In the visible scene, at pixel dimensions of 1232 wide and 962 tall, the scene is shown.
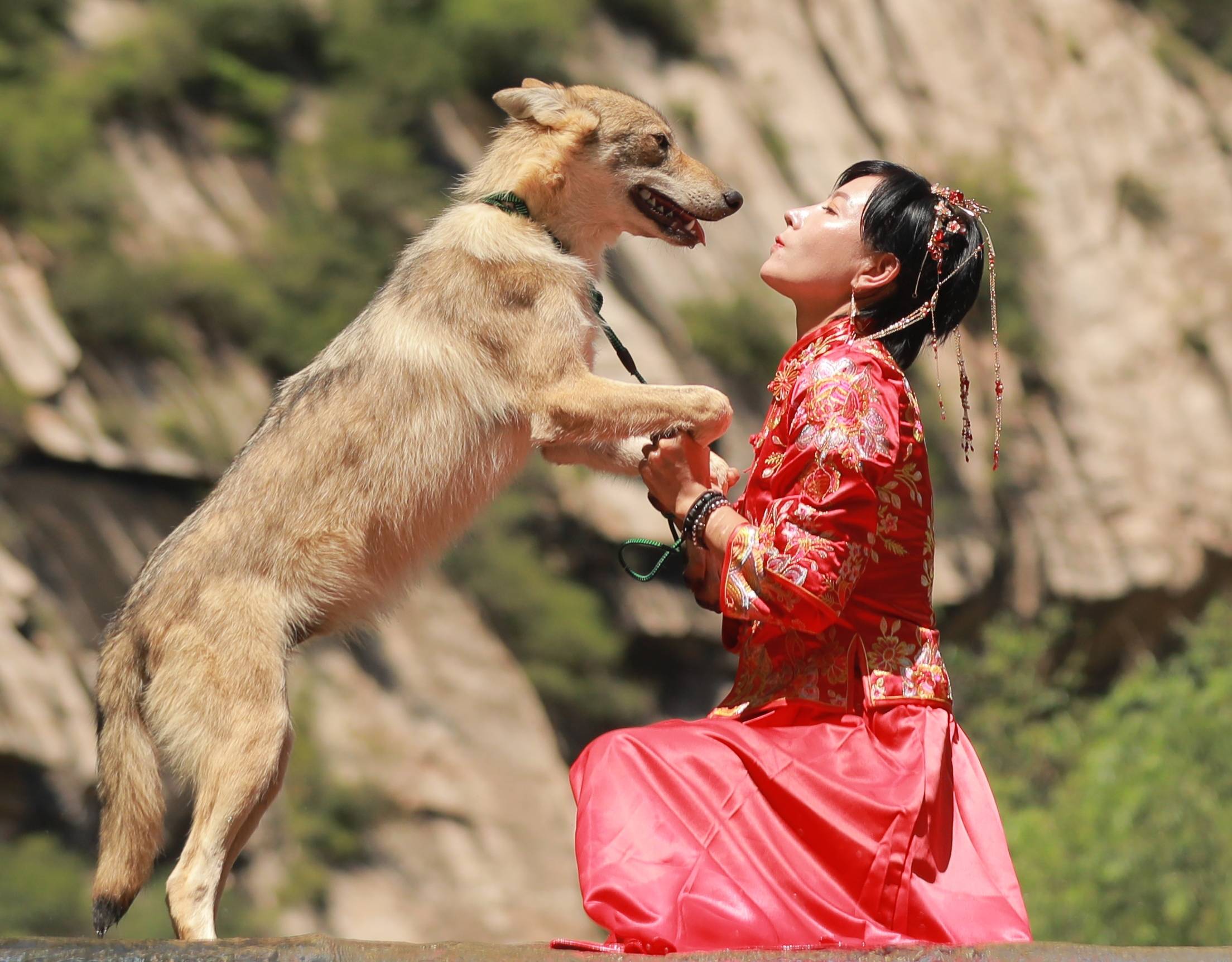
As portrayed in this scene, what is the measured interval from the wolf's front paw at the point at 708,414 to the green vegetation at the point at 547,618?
9574 millimetres

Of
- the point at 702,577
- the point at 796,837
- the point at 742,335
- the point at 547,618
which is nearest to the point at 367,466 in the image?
the point at 702,577

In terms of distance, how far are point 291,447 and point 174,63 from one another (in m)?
11.5

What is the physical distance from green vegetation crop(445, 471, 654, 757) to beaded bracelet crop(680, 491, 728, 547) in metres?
9.98

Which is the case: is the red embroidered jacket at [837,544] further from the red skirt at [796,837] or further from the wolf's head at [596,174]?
the wolf's head at [596,174]

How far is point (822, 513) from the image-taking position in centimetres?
314

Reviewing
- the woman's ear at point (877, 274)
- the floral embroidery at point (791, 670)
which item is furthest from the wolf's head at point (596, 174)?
the floral embroidery at point (791, 670)

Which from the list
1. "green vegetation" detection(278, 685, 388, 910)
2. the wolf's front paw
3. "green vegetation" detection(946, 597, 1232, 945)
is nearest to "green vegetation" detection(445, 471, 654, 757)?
"green vegetation" detection(278, 685, 388, 910)

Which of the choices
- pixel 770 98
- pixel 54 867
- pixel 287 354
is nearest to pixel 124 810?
Answer: pixel 54 867

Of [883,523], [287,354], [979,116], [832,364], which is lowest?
[287,354]

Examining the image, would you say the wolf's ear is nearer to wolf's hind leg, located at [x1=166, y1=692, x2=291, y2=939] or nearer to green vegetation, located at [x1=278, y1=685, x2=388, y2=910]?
wolf's hind leg, located at [x1=166, y1=692, x2=291, y2=939]

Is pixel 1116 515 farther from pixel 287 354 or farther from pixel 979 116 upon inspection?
pixel 287 354

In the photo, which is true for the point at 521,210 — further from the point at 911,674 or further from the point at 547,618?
the point at 547,618

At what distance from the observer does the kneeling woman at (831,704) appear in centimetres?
307

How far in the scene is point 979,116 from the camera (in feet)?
57.7
